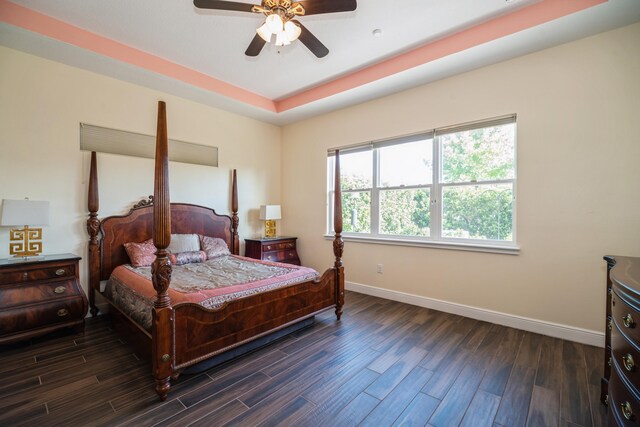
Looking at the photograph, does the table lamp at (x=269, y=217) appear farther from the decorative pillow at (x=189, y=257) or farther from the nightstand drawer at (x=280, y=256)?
the decorative pillow at (x=189, y=257)

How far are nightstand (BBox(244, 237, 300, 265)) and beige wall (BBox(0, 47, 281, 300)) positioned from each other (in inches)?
38.1

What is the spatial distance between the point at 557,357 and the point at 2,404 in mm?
4065

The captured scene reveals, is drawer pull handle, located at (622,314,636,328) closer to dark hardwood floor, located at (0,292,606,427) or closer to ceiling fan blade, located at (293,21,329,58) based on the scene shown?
dark hardwood floor, located at (0,292,606,427)

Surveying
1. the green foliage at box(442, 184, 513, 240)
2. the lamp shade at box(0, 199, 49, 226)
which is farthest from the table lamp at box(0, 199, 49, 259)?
the green foliage at box(442, 184, 513, 240)

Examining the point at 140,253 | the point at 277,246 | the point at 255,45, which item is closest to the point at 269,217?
the point at 277,246

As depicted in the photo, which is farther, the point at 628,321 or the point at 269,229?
the point at 269,229

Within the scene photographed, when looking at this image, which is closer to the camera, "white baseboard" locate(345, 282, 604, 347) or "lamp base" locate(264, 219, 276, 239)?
"white baseboard" locate(345, 282, 604, 347)

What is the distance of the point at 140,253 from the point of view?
10.9ft

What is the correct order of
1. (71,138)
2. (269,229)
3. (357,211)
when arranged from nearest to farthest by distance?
(71,138) → (357,211) → (269,229)

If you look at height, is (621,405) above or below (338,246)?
below

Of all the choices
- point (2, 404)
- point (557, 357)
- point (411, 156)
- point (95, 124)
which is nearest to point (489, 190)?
point (411, 156)

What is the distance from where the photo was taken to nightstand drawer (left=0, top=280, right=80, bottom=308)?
250 cm

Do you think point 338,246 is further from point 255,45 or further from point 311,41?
point 255,45

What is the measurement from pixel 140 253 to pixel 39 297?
0.90 m
